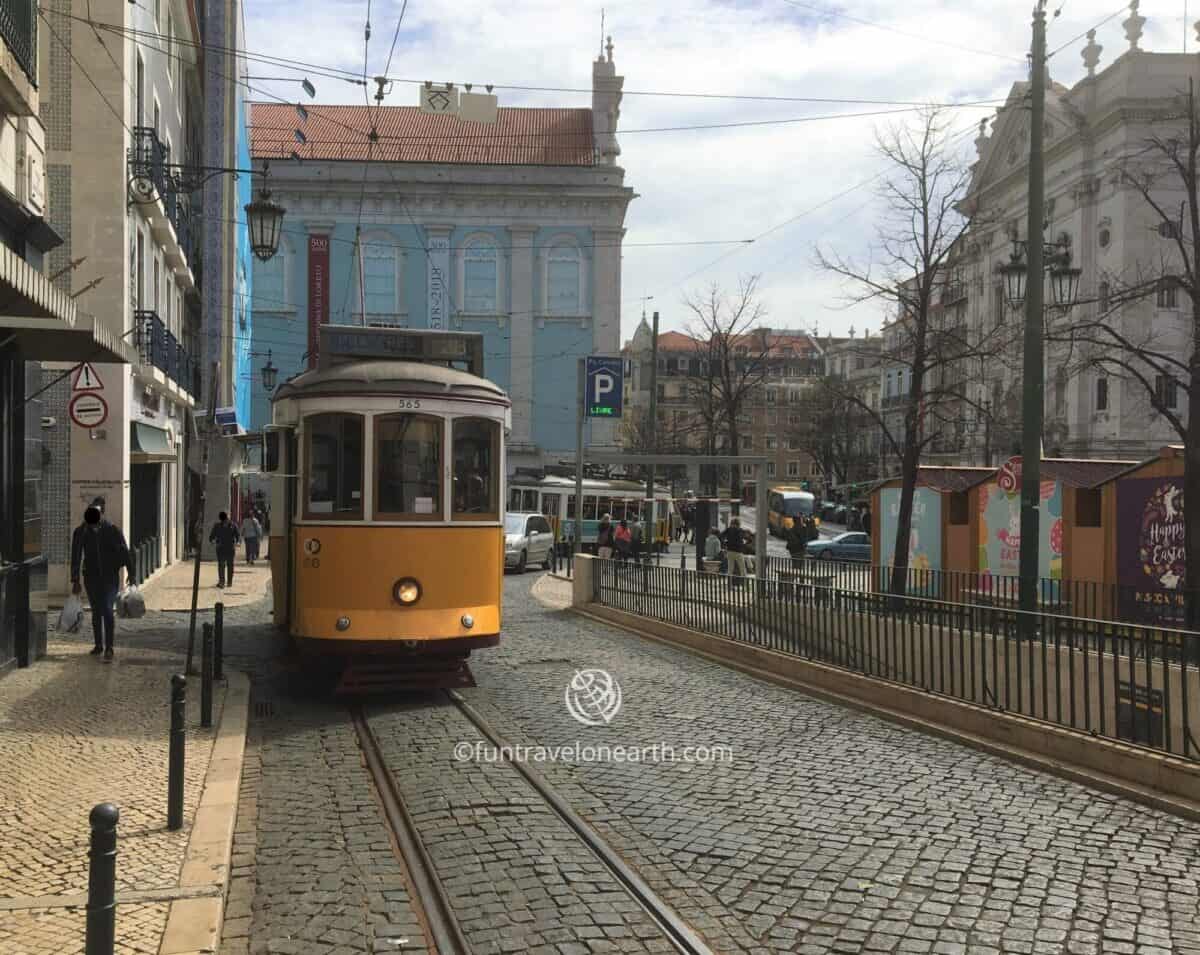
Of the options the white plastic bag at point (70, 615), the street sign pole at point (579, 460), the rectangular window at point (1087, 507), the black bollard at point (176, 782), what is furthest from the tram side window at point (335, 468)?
the rectangular window at point (1087, 507)

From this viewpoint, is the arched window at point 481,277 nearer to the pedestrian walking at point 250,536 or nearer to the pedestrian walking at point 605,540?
the pedestrian walking at point 250,536

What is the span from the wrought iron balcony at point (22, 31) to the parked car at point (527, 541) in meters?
18.7

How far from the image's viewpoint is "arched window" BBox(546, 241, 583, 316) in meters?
54.0

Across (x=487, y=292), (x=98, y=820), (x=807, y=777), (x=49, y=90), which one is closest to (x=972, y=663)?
(x=807, y=777)

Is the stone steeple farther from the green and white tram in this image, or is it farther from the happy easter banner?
the happy easter banner

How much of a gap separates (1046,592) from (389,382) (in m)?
11.8

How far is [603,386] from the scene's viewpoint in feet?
79.5

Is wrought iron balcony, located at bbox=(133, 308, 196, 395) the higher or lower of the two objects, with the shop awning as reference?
higher

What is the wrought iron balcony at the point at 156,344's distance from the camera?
70.9ft

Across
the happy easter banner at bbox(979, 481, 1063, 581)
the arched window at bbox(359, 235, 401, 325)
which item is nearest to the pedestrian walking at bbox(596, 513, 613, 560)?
the happy easter banner at bbox(979, 481, 1063, 581)

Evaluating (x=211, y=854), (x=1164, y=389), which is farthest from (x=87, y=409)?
(x=1164, y=389)

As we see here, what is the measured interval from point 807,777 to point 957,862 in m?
2.05

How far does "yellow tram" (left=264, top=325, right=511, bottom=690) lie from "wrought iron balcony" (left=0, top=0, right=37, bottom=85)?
445cm

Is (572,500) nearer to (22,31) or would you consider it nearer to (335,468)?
(22,31)
